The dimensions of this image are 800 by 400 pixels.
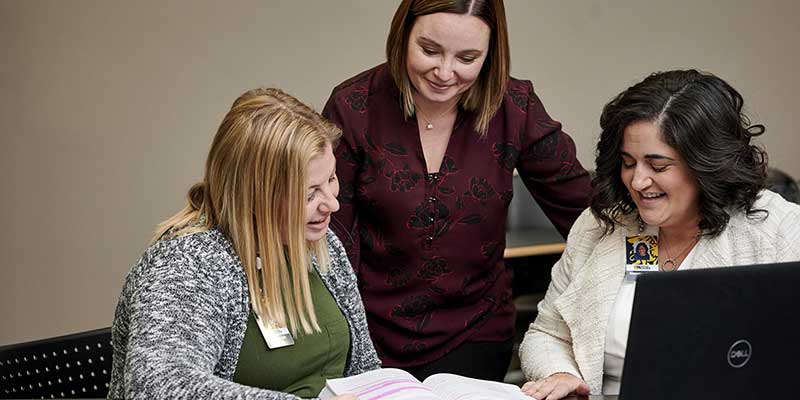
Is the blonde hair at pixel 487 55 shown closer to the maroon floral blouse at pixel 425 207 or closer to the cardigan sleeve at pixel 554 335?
the maroon floral blouse at pixel 425 207

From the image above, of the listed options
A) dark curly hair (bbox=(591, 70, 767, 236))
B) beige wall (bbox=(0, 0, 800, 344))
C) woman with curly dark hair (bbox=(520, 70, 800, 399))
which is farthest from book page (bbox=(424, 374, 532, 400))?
beige wall (bbox=(0, 0, 800, 344))

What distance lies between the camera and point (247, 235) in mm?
1870

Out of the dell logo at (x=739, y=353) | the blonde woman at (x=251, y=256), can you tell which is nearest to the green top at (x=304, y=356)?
the blonde woman at (x=251, y=256)

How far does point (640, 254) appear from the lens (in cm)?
224

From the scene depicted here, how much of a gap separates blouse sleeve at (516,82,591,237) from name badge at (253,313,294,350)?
0.85 meters

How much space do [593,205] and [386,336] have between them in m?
0.60

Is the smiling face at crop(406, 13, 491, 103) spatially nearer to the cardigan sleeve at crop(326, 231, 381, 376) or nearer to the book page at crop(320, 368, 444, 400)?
the cardigan sleeve at crop(326, 231, 381, 376)

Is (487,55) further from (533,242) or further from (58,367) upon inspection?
(533,242)

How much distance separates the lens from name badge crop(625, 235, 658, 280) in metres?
2.22

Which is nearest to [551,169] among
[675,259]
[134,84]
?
[675,259]

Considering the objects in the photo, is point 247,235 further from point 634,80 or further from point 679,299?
point 634,80

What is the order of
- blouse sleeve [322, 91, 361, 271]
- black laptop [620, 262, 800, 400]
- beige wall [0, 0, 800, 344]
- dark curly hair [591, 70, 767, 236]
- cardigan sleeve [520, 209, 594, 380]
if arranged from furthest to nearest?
1. beige wall [0, 0, 800, 344]
2. blouse sleeve [322, 91, 361, 271]
3. cardigan sleeve [520, 209, 594, 380]
4. dark curly hair [591, 70, 767, 236]
5. black laptop [620, 262, 800, 400]

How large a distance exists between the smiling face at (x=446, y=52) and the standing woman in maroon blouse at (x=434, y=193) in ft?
0.16

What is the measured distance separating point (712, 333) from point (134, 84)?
304 cm
